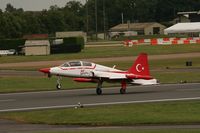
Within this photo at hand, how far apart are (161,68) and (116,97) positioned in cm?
2365

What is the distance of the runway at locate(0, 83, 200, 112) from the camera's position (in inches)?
1264

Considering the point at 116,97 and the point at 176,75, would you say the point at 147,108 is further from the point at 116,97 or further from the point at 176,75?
the point at 176,75

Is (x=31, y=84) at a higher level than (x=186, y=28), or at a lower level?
lower

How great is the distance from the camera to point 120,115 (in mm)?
26062

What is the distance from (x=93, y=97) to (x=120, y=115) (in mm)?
9461

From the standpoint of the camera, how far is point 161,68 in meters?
58.1

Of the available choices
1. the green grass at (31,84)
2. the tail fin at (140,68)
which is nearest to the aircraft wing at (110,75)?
the tail fin at (140,68)

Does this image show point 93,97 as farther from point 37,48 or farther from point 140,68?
point 37,48

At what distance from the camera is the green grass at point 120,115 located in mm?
24406

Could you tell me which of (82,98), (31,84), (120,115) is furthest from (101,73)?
(120,115)

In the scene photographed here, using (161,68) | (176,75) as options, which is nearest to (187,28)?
(161,68)

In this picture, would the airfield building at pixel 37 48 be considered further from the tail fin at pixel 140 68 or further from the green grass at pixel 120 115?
the green grass at pixel 120 115

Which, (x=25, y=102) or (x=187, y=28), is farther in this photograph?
(x=187, y=28)

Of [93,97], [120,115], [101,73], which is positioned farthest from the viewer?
[101,73]
